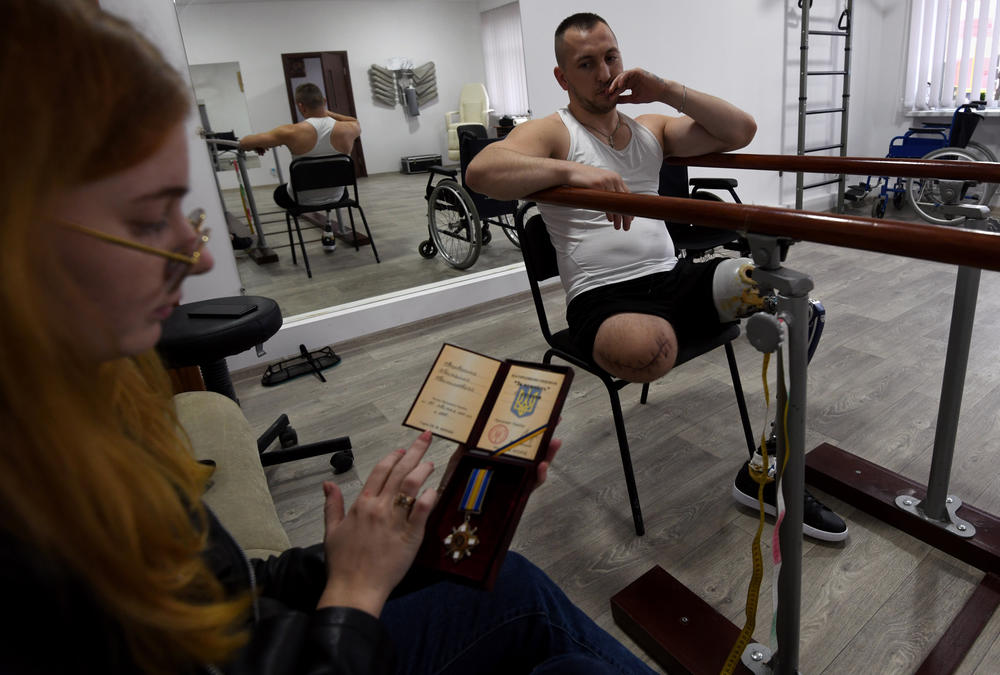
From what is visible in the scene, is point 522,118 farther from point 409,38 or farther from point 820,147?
point 820,147

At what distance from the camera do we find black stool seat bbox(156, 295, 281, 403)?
1602 millimetres

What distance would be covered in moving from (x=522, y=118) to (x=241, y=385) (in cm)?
206

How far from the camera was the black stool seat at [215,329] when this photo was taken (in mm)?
1602

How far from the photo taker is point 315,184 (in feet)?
10.6

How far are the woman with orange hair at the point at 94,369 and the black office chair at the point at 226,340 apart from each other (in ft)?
3.65

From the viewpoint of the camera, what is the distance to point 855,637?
125 cm

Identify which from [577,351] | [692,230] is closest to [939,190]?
[692,230]

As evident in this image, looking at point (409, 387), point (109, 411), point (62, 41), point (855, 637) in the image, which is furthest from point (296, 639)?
point (409, 387)

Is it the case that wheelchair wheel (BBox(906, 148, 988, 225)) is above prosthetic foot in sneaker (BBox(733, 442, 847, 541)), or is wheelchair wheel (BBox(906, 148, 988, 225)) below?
above

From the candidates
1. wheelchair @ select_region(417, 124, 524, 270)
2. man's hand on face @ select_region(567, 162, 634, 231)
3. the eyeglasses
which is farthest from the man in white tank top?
wheelchair @ select_region(417, 124, 524, 270)

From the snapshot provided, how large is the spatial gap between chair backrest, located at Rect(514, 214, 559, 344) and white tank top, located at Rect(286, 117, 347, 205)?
1825mm

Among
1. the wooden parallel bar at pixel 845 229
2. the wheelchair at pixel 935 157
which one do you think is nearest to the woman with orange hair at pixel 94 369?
the wooden parallel bar at pixel 845 229

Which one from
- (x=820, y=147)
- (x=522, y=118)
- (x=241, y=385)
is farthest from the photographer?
(x=820, y=147)

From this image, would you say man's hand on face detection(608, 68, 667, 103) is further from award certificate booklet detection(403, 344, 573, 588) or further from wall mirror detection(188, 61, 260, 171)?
wall mirror detection(188, 61, 260, 171)
